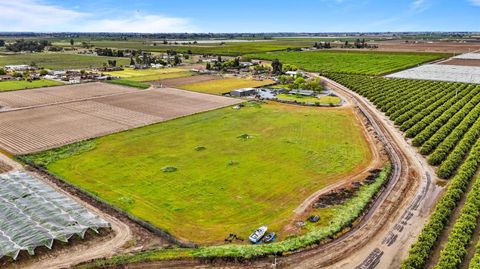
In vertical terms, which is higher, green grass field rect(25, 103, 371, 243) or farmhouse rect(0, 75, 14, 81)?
farmhouse rect(0, 75, 14, 81)

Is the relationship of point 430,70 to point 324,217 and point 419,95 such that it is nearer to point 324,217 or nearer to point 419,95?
point 419,95

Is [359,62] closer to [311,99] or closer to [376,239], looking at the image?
[311,99]

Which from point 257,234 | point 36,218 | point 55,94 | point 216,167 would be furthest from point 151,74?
point 257,234


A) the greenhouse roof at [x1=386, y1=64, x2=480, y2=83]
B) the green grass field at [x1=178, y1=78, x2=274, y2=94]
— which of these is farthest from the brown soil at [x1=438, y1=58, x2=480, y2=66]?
the green grass field at [x1=178, y1=78, x2=274, y2=94]

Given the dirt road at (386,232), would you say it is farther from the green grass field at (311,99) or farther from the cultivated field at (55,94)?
the cultivated field at (55,94)

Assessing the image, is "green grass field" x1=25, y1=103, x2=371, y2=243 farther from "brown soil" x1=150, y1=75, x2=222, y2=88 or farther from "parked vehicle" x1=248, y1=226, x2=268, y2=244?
"brown soil" x1=150, y1=75, x2=222, y2=88

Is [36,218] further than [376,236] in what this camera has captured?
Yes

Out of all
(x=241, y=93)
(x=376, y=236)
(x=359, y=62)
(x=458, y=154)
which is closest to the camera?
(x=376, y=236)
